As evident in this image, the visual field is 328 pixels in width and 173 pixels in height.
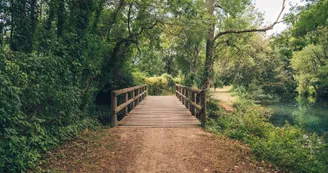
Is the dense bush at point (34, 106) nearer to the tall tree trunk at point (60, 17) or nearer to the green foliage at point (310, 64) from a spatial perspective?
the tall tree trunk at point (60, 17)

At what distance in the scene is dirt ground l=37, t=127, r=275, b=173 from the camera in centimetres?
401

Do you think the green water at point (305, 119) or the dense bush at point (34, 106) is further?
the green water at point (305, 119)

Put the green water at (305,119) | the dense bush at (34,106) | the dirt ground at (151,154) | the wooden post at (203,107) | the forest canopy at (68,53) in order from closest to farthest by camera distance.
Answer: the dense bush at (34,106)
the forest canopy at (68,53)
the dirt ground at (151,154)
the wooden post at (203,107)
the green water at (305,119)

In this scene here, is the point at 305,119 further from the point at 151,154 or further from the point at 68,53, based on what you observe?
the point at 68,53

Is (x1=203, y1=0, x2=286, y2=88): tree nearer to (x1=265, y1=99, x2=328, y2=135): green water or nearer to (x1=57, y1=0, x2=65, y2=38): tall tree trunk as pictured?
(x1=265, y1=99, x2=328, y2=135): green water

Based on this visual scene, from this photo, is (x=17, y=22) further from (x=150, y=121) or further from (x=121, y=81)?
(x=121, y=81)

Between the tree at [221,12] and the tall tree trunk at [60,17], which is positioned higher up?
the tree at [221,12]

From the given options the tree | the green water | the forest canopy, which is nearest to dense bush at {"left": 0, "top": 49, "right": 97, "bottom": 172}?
the forest canopy

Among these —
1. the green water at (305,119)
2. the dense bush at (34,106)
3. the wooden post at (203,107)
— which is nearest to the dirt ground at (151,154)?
the dense bush at (34,106)

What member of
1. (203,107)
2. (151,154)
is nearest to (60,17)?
(151,154)

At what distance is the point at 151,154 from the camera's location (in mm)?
4672

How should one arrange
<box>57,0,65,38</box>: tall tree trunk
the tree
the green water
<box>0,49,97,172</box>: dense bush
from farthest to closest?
the tree → the green water → <box>57,0,65,38</box>: tall tree trunk → <box>0,49,97,172</box>: dense bush

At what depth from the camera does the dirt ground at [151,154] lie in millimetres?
4012

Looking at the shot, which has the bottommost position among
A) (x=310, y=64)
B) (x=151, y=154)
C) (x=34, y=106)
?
(x=151, y=154)
